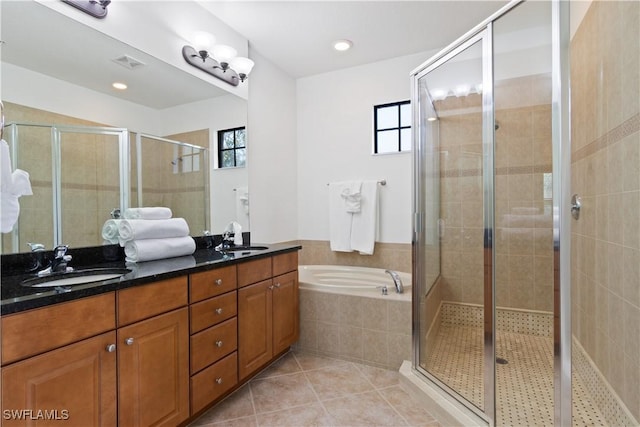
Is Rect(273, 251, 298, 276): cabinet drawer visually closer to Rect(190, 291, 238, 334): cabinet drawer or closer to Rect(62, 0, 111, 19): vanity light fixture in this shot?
Rect(190, 291, 238, 334): cabinet drawer

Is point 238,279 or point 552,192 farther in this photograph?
point 238,279

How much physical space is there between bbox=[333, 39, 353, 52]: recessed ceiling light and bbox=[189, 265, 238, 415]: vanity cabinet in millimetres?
2106

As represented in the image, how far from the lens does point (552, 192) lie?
4.18 feet

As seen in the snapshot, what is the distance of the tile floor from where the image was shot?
67.4 inches

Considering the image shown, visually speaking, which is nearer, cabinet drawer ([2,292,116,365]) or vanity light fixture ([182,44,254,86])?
cabinet drawer ([2,292,116,365])

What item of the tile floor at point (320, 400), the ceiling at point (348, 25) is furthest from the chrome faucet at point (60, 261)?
the ceiling at point (348, 25)

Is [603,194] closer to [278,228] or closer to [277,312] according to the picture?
[277,312]

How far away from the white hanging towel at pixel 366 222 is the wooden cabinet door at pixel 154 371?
1.90m

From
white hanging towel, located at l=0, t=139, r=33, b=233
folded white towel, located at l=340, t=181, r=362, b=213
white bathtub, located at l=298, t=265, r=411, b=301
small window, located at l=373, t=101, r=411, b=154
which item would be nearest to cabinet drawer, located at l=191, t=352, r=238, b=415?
white bathtub, located at l=298, t=265, r=411, b=301

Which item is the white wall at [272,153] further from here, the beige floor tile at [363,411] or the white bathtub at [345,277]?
the beige floor tile at [363,411]

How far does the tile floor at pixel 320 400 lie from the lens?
1.71 meters

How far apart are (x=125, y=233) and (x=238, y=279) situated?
0.64 m

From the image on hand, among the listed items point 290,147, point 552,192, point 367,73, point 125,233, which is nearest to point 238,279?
point 125,233

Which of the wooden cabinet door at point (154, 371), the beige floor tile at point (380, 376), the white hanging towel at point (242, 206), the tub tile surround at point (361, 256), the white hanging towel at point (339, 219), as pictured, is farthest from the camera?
the white hanging towel at point (339, 219)
